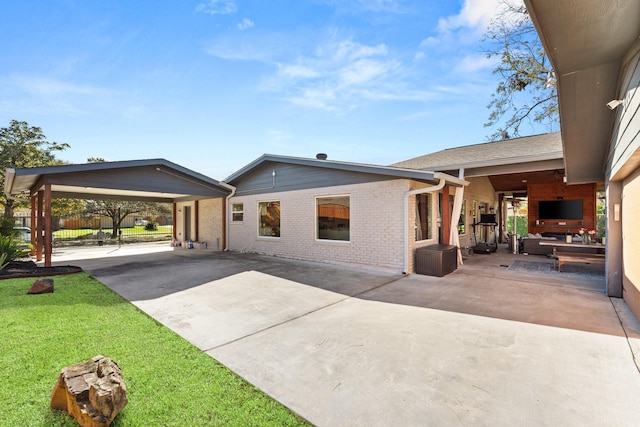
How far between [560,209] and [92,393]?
1663 cm

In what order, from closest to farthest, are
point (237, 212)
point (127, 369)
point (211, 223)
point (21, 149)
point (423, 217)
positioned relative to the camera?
point (127, 369), point (423, 217), point (237, 212), point (211, 223), point (21, 149)

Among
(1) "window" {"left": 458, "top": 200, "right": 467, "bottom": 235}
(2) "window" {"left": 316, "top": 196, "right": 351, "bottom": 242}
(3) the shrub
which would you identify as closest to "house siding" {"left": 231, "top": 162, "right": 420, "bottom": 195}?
(2) "window" {"left": 316, "top": 196, "right": 351, "bottom": 242}

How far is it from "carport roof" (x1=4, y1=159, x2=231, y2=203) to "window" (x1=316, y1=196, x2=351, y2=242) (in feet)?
17.4

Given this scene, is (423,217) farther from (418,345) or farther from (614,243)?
(418,345)

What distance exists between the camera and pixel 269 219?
37.7 feet

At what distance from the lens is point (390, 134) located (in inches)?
596

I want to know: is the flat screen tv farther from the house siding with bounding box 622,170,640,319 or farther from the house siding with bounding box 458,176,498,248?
the house siding with bounding box 622,170,640,319

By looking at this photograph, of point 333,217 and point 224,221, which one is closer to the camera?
point 333,217

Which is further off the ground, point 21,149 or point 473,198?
point 21,149

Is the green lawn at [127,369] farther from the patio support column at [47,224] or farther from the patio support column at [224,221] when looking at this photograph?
the patio support column at [224,221]

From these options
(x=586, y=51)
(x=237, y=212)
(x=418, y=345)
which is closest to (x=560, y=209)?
(x=586, y=51)

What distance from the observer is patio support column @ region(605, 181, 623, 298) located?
5426 millimetres

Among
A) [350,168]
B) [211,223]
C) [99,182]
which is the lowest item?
[211,223]

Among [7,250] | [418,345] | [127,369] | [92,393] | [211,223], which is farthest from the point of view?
[211,223]
